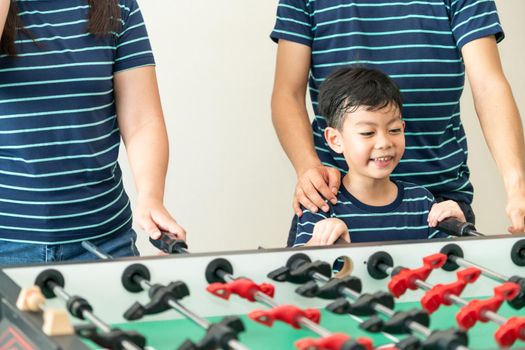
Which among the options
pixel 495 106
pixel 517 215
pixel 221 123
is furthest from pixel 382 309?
pixel 221 123

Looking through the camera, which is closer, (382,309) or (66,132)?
(382,309)

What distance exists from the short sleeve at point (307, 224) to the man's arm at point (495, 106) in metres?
0.43

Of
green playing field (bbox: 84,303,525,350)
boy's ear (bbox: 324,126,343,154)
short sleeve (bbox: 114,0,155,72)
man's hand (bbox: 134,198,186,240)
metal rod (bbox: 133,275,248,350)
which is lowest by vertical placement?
green playing field (bbox: 84,303,525,350)

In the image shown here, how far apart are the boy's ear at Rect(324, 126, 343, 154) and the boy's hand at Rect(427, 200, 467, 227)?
27 cm

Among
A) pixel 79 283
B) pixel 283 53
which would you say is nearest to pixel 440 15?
pixel 283 53

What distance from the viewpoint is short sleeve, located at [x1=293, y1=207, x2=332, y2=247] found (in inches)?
90.5

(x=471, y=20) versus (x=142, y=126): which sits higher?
(x=471, y=20)

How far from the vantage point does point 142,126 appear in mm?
2166

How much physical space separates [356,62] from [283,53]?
184 mm

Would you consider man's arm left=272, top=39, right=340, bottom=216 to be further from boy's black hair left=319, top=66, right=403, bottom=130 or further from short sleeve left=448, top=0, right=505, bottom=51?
short sleeve left=448, top=0, right=505, bottom=51

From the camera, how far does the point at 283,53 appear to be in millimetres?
2467

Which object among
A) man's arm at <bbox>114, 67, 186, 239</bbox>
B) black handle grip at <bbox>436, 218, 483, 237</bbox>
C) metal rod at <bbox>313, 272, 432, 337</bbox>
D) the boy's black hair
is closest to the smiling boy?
the boy's black hair

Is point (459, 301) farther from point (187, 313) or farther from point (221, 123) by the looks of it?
point (221, 123)

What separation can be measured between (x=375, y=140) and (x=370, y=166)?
6cm
